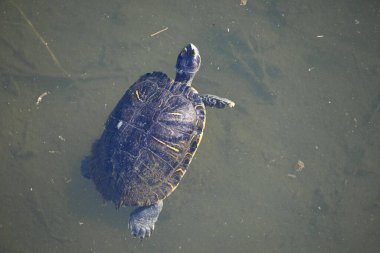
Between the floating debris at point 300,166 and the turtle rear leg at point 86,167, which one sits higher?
the turtle rear leg at point 86,167

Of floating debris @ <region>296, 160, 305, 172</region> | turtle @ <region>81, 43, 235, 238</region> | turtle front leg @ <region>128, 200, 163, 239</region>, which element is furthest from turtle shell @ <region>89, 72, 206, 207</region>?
floating debris @ <region>296, 160, 305, 172</region>

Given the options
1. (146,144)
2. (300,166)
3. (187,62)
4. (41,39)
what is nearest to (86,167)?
(146,144)

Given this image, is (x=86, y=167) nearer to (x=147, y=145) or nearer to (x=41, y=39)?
(x=147, y=145)

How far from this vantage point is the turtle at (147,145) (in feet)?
12.2

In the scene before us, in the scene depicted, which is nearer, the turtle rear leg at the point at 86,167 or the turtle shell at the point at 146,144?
the turtle shell at the point at 146,144

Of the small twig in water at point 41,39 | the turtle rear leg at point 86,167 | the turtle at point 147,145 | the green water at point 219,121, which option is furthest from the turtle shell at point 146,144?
the small twig in water at point 41,39

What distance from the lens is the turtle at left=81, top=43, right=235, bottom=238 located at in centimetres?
372

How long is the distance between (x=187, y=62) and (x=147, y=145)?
57.1 inches

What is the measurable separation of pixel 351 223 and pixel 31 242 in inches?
195

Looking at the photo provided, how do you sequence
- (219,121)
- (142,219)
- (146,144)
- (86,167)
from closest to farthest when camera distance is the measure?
(146,144), (142,219), (86,167), (219,121)

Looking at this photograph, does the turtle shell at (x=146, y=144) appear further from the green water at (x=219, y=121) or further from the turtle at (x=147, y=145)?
the green water at (x=219, y=121)

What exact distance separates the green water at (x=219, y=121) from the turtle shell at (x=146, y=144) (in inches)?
38.6

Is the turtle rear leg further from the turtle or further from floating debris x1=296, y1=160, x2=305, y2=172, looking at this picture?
floating debris x1=296, y1=160, x2=305, y2=172

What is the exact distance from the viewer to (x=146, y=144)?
3719mm
